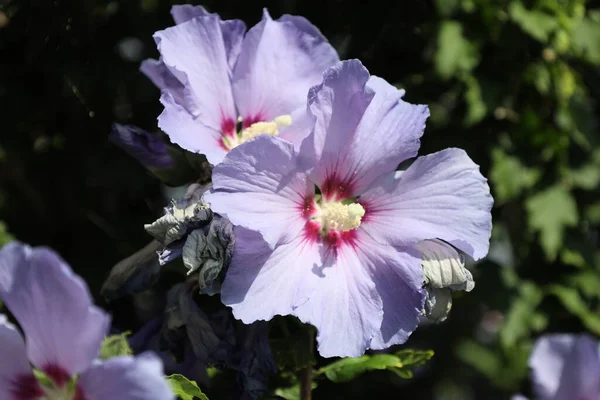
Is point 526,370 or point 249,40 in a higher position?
point 249,40

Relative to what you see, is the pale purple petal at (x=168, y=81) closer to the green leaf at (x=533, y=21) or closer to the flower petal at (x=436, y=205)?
the flower petal at (x=436, y=205)

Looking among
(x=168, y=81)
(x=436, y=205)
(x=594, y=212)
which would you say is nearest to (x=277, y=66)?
(x=168, y=81)

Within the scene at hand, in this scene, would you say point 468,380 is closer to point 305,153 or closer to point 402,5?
point 402,5

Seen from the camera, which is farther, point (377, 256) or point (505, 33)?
point (505, 33)

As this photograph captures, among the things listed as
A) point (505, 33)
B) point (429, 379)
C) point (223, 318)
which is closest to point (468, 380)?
point (429, 379)

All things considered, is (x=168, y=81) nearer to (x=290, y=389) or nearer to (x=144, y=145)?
(x=144, y=145)

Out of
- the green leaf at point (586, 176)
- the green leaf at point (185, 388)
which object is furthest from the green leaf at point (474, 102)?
the green leaf at point (185, 388)
